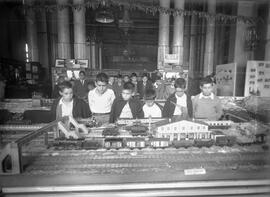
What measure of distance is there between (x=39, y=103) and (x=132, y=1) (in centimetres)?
286

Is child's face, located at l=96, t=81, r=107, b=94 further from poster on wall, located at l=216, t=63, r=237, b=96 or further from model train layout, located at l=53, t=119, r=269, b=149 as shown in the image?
poster on wall, located at l=216, t=63, r=237, b=96

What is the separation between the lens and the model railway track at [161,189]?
3.25 ft

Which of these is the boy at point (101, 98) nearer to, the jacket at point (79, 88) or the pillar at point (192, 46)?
the jacket at point (79, 88)

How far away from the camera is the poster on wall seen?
7.11 metres

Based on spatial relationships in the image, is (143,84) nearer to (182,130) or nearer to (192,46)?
(182,130)

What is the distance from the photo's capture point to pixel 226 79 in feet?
24.7

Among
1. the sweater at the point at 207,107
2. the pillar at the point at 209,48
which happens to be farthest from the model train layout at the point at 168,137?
the pillar at the point at 209,48

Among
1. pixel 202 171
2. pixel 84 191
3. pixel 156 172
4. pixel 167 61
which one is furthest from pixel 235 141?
pixel 167 61

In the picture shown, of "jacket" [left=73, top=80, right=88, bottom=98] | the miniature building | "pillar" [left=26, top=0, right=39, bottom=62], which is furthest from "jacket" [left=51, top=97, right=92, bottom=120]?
"pillar" [left=26, top=0, right=39, bottom=62]

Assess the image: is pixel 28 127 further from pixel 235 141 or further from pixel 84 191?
pixel 235 141

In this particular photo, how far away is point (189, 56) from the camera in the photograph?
38.7 ft

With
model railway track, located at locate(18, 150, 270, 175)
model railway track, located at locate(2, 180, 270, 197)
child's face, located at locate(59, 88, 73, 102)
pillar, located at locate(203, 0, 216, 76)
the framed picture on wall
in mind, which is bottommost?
model railway track, located at locate(2, 180, 270, 197)

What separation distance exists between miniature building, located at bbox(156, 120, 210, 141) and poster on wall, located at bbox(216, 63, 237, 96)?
6.39 meters

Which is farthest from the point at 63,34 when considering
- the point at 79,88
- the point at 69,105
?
the point at 69,105
